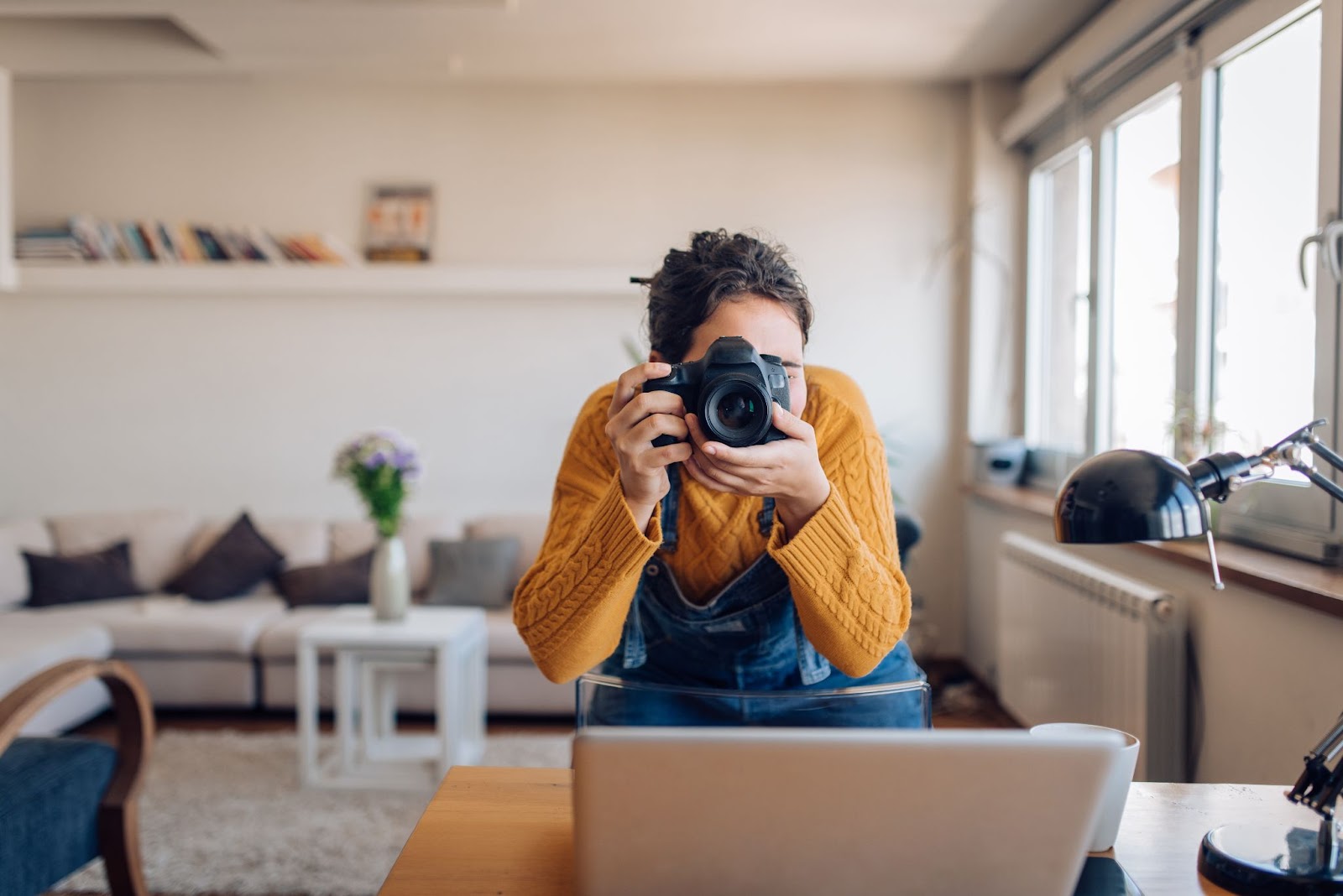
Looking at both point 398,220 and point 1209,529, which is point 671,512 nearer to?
point 1209,529

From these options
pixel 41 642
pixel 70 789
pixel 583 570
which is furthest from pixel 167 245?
pixel 583 570

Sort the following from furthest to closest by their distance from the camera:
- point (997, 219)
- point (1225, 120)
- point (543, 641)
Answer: point (997, 219), point (1225, 120), point (543, 641)

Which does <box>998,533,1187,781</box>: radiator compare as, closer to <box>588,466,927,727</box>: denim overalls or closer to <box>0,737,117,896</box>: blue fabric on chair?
<box>588,466,927,727</box>: denim overalls

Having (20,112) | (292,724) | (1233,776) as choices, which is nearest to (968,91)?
(1233,776)

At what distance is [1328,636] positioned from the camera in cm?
165

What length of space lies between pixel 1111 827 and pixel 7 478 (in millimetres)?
4507

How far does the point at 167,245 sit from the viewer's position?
3.83m

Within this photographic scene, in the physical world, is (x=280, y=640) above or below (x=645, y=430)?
below

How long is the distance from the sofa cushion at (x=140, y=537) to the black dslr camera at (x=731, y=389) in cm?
335

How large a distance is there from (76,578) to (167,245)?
1.31 meters

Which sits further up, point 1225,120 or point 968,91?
point 968,91

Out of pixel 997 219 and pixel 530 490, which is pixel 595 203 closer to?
pixel 530 490

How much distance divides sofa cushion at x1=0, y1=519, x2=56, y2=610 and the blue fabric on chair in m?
1.99

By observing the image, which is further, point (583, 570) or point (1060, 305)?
point (1060, 305)
